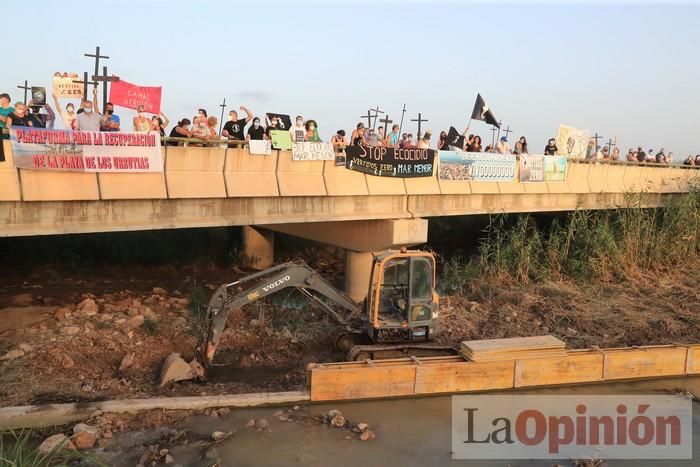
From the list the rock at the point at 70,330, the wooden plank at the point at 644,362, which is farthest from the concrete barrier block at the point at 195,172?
the wooden plank at the point at 644,362

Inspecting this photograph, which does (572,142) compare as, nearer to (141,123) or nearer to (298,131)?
(298,131)

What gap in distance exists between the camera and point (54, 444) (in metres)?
7.04

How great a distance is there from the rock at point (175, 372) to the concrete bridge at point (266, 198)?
3.14 metres

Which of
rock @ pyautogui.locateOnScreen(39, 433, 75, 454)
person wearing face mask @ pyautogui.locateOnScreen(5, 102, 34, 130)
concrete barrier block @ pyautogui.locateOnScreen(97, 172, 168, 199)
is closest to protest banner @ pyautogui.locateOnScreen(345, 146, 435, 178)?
concrete barrier block @ pyautogui.locateOnScreen(97, 172, 168, 199)

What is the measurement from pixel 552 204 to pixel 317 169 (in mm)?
8307

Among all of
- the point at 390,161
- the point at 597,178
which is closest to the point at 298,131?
the point at 390,161

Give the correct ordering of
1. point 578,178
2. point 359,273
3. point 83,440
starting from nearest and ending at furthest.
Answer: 1. point 83,440
2. point 359,273
3. point 578,178

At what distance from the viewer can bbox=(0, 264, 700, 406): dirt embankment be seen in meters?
9.65

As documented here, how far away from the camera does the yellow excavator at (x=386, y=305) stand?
978 centimetres

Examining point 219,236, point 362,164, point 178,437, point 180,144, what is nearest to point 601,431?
point 178,437

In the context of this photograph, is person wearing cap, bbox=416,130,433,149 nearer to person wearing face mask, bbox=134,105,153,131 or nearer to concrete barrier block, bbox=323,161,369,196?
concrete barrier block, bbox=323,161,369,196

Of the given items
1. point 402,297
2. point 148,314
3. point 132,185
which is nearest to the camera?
point 402,297

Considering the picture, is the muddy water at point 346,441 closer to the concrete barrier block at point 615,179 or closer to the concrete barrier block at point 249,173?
the concrete barrier block at point 249,173

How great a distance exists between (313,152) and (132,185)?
4129 mm
